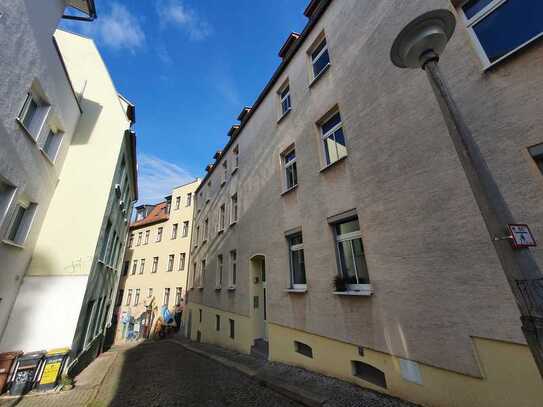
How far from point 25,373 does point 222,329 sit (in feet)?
23.0

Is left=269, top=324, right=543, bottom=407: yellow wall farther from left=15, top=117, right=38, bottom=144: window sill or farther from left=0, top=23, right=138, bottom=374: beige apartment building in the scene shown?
left=15, top=117, right=38, bottom=144: window sill

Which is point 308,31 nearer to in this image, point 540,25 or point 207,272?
point 540,25

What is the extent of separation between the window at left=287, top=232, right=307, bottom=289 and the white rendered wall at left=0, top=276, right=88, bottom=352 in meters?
7.16

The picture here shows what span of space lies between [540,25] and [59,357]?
42.1 feet

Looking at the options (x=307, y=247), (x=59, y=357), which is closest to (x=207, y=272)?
(x=59, y=357)

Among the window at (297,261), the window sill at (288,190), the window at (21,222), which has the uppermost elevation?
the window sill at (288,190)

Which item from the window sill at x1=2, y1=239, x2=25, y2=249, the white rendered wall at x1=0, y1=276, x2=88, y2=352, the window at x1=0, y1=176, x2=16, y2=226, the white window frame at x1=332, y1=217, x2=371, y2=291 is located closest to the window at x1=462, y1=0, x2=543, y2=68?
the white window frame at x1=332, y1=217, x2=371, y2=291

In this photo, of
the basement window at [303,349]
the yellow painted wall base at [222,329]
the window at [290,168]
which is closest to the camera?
the basement window at [303,349]

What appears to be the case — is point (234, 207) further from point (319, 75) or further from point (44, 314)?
point (44, 314)

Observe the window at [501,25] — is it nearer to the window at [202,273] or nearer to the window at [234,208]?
the window at [234,208]

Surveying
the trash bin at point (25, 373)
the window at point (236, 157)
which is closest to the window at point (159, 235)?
the window at point (236, 157)

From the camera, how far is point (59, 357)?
281 inches

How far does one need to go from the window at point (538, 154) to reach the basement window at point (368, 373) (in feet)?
13.9

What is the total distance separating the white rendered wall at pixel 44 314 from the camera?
23.2ft
